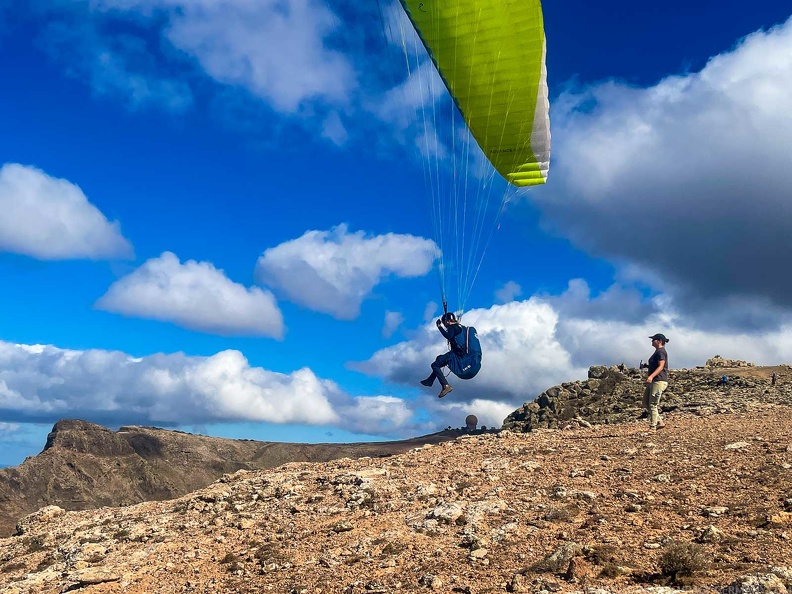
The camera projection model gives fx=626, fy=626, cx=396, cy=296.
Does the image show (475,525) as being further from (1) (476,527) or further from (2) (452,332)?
(2) (452,332)

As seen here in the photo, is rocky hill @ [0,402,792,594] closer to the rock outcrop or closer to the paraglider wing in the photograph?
the rock outcrop

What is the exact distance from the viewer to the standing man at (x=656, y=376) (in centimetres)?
1551

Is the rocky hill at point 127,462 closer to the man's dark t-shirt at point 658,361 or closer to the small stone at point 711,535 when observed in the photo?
the man's dark t-shirt at point 658,361

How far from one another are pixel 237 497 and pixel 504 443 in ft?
22.7

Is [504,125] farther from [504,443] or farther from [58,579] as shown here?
[58,579]

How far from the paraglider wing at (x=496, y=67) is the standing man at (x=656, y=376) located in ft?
21.4

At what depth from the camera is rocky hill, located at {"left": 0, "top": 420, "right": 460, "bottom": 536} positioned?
47344mm

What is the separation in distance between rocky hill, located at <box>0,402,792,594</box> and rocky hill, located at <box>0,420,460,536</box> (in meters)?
29.0

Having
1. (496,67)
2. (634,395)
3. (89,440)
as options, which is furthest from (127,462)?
(496,67)

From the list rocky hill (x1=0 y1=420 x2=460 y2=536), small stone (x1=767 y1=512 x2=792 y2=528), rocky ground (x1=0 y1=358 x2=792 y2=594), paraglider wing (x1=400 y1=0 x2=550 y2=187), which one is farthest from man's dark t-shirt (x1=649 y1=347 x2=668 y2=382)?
rocky hill (x1=0 y1=420 x2=460 y2=536)

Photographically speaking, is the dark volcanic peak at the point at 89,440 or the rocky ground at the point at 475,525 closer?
the rocky ground at the point at 475,525

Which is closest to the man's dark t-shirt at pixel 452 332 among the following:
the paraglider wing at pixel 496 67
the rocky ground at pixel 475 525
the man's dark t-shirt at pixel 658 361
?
the rocky ground at pixel 475 525

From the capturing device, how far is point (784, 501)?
9305 millimetres

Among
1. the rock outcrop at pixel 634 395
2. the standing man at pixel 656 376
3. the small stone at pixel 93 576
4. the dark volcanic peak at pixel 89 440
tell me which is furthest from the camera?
the dark volcanic peak at pixel 89 440
